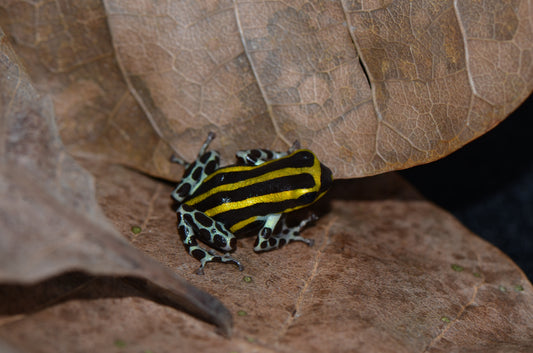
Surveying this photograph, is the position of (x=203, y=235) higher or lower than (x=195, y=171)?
lower

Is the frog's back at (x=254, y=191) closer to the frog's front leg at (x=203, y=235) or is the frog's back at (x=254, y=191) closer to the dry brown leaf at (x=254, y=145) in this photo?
the frog's front leg at (x=203, y=235)

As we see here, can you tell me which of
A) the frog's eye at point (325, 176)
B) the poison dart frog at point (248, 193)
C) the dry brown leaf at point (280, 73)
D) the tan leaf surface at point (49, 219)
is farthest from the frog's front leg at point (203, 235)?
the frog's eye at point (325, 176)

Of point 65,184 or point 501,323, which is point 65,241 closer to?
point 65,184

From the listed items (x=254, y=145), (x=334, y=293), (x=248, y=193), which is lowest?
(x=334, y=293)

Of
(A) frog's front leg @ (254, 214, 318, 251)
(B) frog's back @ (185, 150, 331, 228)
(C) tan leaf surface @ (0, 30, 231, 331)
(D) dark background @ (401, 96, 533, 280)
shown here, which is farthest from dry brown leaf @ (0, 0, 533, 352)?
(D) dark background @ (401, 96, 533, 280)

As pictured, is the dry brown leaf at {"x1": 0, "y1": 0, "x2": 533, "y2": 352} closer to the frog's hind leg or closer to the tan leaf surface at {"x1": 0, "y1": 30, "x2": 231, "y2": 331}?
the tan leaf surface at {"x1": 0, "y1": 30, "x2": 231, "y2": 331}

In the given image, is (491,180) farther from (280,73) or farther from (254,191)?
(280,73)

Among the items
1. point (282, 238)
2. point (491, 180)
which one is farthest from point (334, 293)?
point (491, 180)

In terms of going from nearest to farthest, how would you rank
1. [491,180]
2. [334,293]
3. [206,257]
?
[334,293] < [206,257] < [491,180]
